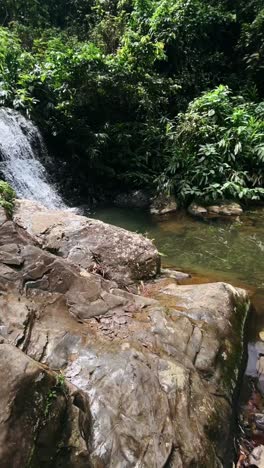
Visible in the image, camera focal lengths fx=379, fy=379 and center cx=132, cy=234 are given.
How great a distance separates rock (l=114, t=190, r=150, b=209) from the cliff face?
5851 mm

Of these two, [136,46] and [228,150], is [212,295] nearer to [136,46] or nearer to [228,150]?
[228,150]

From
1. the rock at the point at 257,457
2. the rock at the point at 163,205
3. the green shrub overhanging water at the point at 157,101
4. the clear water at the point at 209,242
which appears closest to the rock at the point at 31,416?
the rock at the point at 257,457

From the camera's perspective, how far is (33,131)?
10.2 meters

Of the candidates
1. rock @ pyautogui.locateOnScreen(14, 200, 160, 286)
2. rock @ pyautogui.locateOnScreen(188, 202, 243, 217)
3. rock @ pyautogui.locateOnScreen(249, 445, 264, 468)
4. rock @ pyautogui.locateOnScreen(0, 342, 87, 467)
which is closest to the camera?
rock @ pyautogui.locateOnScreen(0, 342, 87, 467)

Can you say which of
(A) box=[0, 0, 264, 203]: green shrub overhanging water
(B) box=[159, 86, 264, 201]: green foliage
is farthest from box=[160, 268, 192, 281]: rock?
(A) box=[0, 0, 264, 203]: green shrub overhanging water

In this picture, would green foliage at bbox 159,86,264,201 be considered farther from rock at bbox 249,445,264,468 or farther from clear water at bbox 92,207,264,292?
rock at bbox 249,445,264,468

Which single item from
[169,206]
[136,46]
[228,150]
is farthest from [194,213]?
[136,46]

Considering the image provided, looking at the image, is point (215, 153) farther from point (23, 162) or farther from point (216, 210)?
point (23, 162)

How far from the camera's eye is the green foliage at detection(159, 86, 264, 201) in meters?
8.96

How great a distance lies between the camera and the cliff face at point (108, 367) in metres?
1.90

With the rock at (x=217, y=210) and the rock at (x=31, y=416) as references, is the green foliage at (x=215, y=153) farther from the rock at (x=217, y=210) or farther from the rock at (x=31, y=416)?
the rock at (x=31, y=416)

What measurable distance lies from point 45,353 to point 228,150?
25.9 feet

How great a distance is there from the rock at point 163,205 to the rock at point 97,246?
4.19m

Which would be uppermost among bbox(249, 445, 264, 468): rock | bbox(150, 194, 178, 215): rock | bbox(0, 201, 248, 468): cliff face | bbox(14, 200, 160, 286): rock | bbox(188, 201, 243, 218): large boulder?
bbox(0, 201, 248, 468): cliff face
